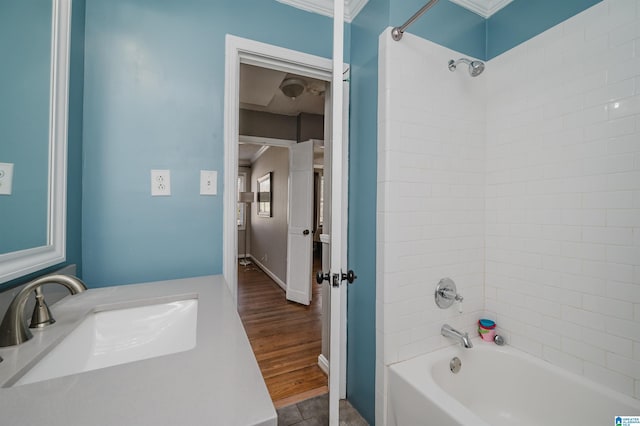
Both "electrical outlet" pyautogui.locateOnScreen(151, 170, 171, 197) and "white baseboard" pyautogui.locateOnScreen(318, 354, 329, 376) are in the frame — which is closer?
"electrical outlet" pyautogui.locateOnScreen(151, 170, 171, 197)

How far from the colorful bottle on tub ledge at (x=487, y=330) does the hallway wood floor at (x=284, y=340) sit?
3.49ft

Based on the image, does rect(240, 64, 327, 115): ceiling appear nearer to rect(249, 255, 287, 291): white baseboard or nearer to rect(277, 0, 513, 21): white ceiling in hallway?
rect(277, 0, 513, 21): white ceiling in hallway

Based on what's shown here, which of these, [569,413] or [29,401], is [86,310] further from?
[569,413]

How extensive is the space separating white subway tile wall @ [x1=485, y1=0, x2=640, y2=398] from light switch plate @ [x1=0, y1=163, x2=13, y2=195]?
210cm

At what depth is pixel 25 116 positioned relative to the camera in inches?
30.3

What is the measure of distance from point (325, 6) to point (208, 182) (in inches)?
49.5

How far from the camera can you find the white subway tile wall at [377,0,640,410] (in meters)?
1.11

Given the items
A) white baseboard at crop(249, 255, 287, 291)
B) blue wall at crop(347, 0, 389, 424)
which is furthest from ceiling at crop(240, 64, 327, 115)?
white baseboard at crop(249, 255, 287, 291)

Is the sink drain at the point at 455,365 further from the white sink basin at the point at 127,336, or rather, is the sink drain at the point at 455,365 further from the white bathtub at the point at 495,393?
the white sink basin at the point at 127,336

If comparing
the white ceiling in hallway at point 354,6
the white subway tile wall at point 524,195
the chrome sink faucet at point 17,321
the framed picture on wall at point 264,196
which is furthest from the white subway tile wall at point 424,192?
the framed picture on wall at point 264,196

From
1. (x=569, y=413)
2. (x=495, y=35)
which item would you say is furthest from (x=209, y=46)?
(x=569, y=413)

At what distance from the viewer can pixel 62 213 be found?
3.10ft

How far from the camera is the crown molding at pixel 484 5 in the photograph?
151 centimetres

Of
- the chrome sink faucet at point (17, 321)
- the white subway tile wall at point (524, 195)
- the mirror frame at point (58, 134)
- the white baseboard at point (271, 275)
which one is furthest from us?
the white baseboard at point (271, 275)
